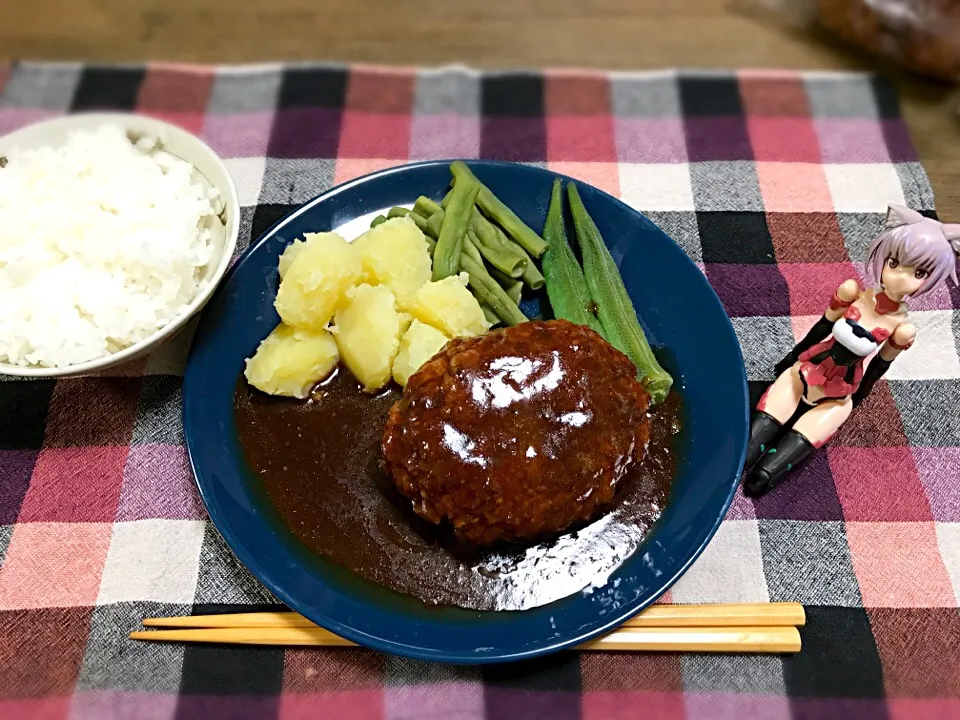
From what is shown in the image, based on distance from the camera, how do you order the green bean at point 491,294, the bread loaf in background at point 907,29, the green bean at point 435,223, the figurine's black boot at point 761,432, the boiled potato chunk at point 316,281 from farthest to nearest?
the bread loaf in background at point 907,29
the green bean at point 435,223
the green bean at point 491,294
the figurine's black boot at point 761,432
the boiled potato chunk at point 316,281

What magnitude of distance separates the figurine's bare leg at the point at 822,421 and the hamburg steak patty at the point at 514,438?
22.2 inches

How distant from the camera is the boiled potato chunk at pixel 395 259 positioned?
2551 mm

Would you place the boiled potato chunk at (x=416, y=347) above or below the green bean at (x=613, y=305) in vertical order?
below

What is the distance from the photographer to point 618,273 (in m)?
2.74

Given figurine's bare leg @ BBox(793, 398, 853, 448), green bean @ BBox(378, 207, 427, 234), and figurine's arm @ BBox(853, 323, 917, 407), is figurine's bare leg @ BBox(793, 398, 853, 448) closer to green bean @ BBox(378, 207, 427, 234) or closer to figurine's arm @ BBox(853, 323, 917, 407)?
figurine's arm @ BBox(853, 323, 917, 407)

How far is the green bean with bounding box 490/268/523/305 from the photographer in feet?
8.98

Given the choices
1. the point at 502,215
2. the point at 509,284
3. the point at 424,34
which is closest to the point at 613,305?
the point at 509,284

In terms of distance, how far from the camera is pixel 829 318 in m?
2.34

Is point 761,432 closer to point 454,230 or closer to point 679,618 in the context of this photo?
point 679,618

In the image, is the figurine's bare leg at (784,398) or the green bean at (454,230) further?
the green bean at (454,230)

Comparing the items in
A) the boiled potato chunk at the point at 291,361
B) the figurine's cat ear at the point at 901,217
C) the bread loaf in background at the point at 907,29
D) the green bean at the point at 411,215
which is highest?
the figurine's cat ear at the point at 901,217

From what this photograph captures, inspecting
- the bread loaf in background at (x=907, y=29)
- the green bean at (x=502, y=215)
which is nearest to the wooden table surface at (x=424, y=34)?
the bread loaf in background at (x=907, y=29)

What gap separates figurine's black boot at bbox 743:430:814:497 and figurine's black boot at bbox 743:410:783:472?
1.5 inches

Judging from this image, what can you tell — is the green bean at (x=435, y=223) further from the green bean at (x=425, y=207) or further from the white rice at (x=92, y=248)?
the white rice at (x=92, y=248)
